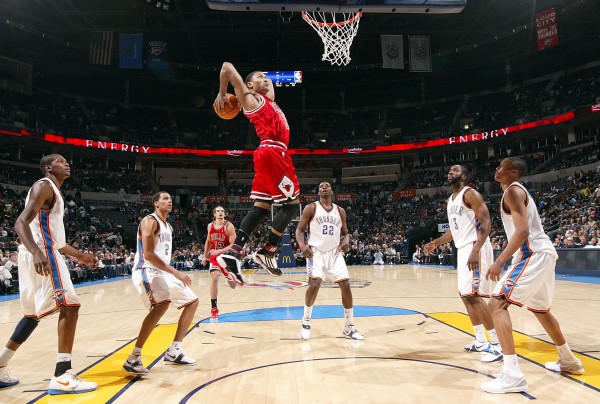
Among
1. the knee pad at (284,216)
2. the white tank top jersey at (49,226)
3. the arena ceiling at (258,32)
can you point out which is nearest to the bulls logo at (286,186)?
the knee pad at (284,216)

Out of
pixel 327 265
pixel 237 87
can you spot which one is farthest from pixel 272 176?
pixel 327 265

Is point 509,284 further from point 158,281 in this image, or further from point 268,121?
point 158,281

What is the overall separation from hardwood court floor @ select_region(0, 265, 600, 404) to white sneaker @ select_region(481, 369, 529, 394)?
74 millimetres

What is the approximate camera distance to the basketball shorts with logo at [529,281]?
408 centimetres

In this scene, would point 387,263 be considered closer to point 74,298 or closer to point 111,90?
point 74,298

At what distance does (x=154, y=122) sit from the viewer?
36188 millimetres

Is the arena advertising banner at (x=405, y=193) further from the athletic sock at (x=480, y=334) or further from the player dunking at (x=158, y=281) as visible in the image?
the player dunking at (x=158, y=281)

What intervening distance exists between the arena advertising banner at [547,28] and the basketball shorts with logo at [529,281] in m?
24.8

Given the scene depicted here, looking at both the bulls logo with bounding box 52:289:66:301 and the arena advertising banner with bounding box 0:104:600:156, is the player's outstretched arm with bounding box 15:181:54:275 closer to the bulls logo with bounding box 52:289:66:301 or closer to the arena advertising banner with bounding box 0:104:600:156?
the bulls logo with bounding box 52:289:66:301

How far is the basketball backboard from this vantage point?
296 inches

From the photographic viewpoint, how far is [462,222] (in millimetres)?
5461

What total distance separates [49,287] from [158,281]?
3.61 ft

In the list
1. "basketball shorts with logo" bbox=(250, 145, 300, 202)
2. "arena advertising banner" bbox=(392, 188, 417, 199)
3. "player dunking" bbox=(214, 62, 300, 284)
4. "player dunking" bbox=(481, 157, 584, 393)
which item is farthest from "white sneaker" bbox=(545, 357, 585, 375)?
"arena advertising banner" bbox=(392, 188, 417, 199)

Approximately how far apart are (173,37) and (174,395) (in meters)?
30.8
